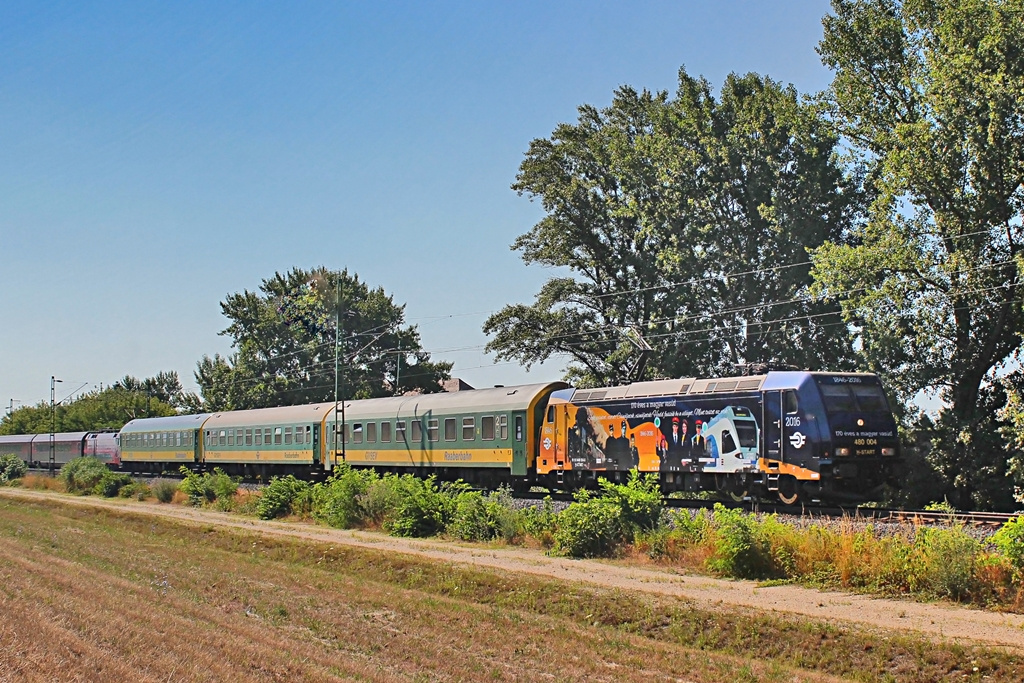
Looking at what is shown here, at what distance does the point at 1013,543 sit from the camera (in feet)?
44.8

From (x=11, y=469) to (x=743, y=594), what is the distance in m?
56.9

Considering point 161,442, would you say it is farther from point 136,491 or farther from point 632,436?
point 632,436

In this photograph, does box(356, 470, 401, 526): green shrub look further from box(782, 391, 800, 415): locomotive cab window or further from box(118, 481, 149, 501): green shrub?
box(118, 481, 149, 501): green shrub

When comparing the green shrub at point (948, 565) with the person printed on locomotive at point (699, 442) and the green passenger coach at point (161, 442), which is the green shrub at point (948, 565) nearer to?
the person printed on locomotive at point (699, 442)

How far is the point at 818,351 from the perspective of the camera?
42719 millimetres

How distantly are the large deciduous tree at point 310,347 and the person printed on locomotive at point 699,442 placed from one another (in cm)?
5362

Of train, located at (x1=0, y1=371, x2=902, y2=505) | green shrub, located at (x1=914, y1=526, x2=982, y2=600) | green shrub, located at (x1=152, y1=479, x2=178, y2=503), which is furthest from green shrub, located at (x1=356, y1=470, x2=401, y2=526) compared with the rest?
green shrub, located at (x1=152, y1=479, x2=178, y2=503)

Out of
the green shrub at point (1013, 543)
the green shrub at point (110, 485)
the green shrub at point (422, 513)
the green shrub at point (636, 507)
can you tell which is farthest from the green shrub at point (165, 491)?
the green shrub at point (1013, 543)

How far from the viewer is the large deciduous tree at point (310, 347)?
264 feet

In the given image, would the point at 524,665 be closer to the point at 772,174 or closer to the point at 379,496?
the point at 379,496

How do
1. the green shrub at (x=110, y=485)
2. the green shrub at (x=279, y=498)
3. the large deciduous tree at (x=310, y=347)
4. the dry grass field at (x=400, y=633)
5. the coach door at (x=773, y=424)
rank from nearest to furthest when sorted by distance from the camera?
1. the dry grass field at (x=400, y=633)
2. the coach door at (x=773, y=424)
3. the green shrub at (x=279, y=498)
4. the green shrub at (x=110, y=485)
5. the large deciduous tree at (x=310, y=347)

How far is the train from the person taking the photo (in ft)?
77.7

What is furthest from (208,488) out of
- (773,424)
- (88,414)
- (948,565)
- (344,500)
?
(88,414)

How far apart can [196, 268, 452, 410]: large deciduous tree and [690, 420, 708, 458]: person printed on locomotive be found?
176 ft
